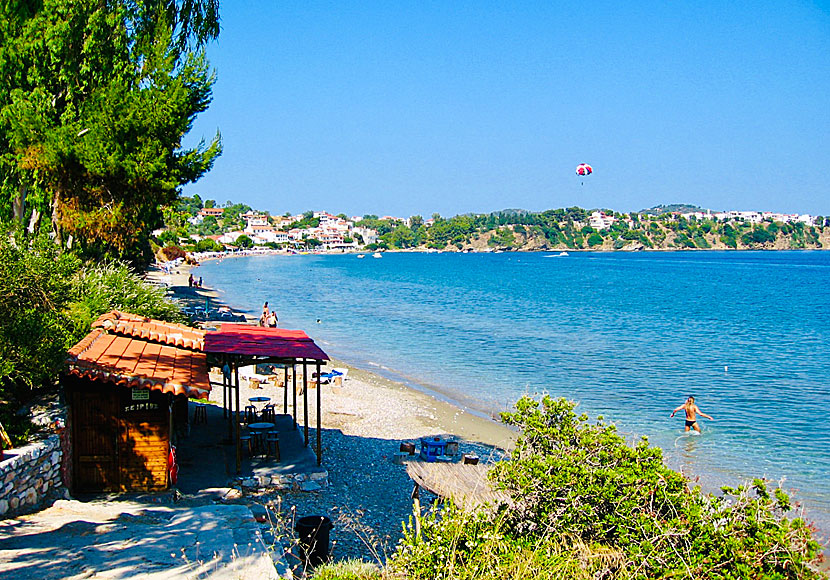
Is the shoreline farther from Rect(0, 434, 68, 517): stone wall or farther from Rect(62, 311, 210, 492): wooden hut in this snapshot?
Rect(0, 434, 68, 517): stone wall

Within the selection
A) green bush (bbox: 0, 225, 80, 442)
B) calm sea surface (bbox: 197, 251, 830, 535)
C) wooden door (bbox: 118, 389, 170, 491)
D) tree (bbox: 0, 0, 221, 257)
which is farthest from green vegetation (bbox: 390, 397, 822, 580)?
tree (bbox: 0, 0, 221, 257)

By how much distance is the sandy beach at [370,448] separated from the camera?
9.70 m

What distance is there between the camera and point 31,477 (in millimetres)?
8188

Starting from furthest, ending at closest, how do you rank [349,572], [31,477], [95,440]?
[95,440] → [31,477] → [349,572]

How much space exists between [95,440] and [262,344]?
10.1ft

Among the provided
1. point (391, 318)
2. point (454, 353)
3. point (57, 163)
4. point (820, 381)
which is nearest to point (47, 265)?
point (57, 163)

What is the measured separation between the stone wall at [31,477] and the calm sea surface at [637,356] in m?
6.40

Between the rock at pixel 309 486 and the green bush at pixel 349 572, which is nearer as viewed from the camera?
the green bush at pixel 349 572

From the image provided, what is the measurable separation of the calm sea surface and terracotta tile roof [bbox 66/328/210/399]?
16.1ft

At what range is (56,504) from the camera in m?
8.59

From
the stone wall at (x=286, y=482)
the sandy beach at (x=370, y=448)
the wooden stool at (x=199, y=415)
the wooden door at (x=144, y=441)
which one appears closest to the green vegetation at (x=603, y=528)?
the sandy beach at (x=370, y=448)

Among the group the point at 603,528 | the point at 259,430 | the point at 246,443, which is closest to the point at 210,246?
the point at 246,443

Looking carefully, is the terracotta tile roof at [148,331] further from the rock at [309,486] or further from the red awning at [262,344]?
the rock at [309,486]

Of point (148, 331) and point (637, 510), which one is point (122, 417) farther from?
point (637, 510)
